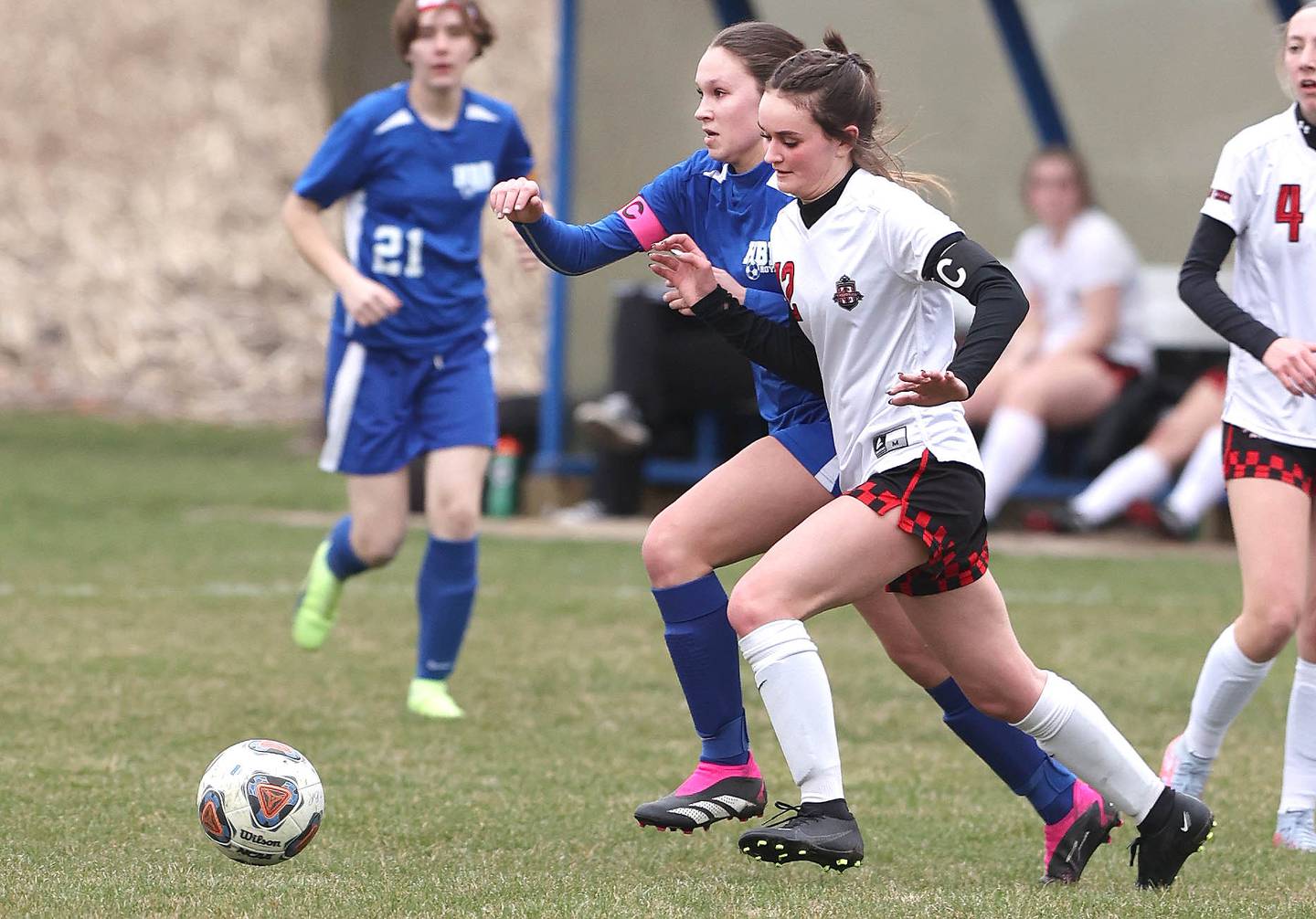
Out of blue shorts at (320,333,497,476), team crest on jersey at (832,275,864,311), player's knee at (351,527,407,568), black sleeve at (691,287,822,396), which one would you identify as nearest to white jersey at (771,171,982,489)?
team crest on jersey at (832,275,864,311)

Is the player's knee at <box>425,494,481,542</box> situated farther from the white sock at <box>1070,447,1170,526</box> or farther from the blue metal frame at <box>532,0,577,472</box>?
the blue metal frame at <box>532,0,577,472</box>

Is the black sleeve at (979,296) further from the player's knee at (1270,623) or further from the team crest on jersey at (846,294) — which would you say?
the player's knee at (1270,623)

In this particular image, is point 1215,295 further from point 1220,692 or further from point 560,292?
point 560,292

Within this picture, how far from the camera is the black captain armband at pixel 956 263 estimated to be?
4.00 m

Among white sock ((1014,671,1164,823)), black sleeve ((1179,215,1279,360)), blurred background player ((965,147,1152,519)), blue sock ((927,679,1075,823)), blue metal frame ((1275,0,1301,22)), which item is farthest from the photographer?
blue metal frame ((1275,0,1301,22))

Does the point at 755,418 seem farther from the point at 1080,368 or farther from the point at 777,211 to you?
the point at 777,211

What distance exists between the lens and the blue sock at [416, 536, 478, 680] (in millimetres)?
6648

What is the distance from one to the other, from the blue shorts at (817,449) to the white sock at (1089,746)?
657 millimetres

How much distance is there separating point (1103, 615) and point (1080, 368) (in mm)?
2711

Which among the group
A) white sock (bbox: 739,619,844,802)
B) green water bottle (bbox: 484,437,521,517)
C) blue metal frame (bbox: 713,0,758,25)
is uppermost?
blue metal frame (bbox: 713,0,758,25)

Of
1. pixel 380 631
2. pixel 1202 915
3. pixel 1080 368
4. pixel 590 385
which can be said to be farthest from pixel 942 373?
pixel 590 385

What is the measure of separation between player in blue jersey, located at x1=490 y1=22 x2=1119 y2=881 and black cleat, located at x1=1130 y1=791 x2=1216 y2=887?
0.19 metres

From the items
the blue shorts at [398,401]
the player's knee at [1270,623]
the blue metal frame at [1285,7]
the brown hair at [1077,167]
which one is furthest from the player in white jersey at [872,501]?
the blue metal frame at [1285,7]

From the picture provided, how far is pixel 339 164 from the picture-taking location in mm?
6738
